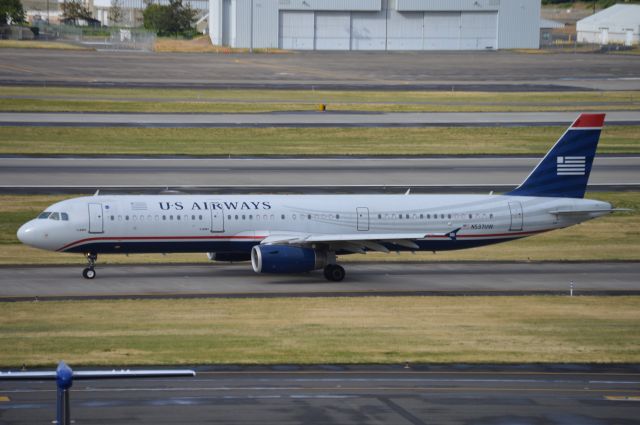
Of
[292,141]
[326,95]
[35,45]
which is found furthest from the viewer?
[35,45]

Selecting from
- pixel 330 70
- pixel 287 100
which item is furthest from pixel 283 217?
pixel 330 70

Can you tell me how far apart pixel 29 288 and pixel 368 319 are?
1444 centimetres

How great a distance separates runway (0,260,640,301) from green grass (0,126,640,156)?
32389 mm

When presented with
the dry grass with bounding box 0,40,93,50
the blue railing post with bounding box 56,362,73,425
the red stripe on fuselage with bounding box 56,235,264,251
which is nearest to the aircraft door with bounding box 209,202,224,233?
the red stripe on fuselage with bounding box 56,235,264,251

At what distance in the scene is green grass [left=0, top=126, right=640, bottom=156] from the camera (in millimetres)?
81625

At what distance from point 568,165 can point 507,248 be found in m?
6.62

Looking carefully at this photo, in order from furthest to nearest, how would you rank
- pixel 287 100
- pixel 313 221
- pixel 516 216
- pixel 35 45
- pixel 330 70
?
pixel 35 45 < pixel 330 70 < pixel 287 100 < pixel 516 216 < pixel 313 221

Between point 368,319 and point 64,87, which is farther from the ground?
→ point 64,87

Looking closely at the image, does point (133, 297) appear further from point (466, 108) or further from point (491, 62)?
point (491, 62)

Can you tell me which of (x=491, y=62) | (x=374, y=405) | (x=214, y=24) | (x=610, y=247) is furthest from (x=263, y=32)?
(x=374, y=405)

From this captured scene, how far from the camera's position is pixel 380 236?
45.3 metres

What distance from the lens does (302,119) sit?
3762 inches

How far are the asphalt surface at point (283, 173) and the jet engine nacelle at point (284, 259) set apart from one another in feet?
66.8

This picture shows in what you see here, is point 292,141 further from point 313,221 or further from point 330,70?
point 330,70
